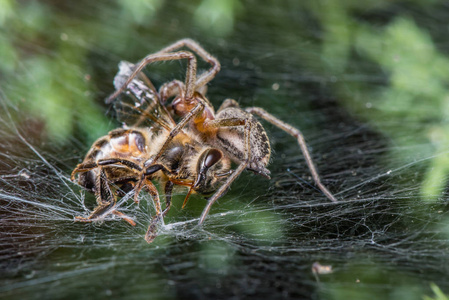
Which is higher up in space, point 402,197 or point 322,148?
point 322,148

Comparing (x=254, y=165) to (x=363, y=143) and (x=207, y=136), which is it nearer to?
(x=207, y=136)

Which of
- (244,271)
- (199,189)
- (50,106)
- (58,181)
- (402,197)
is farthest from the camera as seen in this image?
(50,106)

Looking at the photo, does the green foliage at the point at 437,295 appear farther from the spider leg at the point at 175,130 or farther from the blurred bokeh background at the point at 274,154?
the spider leg at the point at 175,130

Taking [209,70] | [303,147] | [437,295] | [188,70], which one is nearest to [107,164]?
[188,70]

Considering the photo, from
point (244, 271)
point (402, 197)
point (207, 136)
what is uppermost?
point (207, 136)

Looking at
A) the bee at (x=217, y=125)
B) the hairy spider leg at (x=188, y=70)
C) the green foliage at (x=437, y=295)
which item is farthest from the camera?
the hairy spider leg at (x=188, y=70)

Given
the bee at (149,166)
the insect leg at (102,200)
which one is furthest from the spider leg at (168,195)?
the insect leg at (102,200)

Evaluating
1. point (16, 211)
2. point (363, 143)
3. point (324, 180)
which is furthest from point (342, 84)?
point (16, 211)
